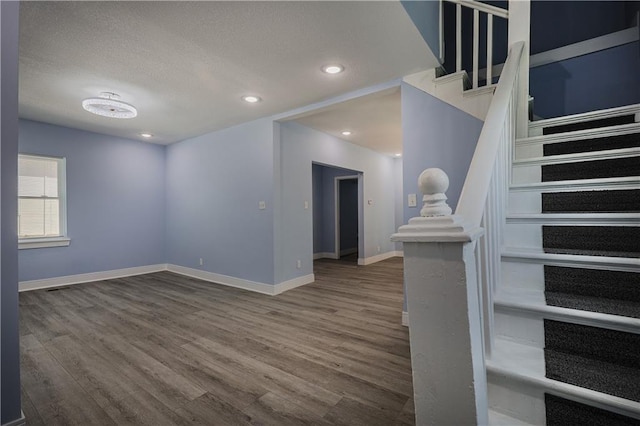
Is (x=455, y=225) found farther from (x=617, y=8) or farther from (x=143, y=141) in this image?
(x=143, y=141)

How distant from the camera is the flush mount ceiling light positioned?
3066 mm

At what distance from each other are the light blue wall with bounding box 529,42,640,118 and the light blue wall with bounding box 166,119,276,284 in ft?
11.0

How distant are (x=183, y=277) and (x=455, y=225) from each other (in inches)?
208

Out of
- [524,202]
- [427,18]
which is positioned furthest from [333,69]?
[524,202]

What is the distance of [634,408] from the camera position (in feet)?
2.85

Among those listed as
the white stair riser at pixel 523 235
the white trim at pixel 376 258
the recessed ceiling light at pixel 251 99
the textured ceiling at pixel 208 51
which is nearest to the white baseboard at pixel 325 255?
the white trim at pixel 376 258

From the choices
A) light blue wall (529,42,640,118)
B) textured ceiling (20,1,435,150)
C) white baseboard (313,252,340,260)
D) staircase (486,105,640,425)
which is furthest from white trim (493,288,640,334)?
white baseboard (313,252,340,260)

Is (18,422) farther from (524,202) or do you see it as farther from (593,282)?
(524,202)

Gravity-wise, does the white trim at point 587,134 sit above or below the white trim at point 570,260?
above

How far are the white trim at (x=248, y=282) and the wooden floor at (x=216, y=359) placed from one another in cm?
18

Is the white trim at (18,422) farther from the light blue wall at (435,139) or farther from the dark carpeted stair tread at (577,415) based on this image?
the light blue wall at (435,139)

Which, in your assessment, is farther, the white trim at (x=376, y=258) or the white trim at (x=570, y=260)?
the white trim at (x=376, y=258)

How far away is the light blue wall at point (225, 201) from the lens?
415 centimetres

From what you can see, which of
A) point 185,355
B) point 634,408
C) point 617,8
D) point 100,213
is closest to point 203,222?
point 100,213
